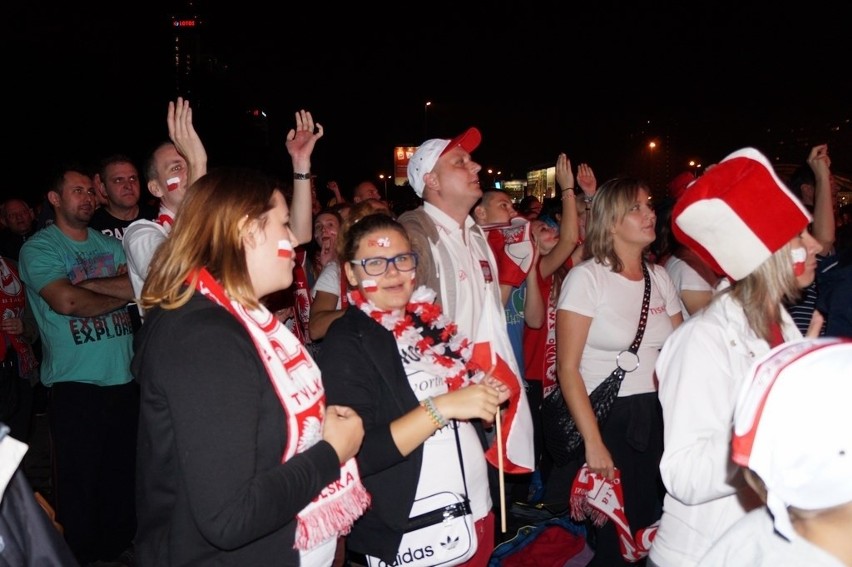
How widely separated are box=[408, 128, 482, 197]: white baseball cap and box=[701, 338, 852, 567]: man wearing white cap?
2754mm

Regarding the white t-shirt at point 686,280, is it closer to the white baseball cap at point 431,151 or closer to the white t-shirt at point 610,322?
the white t-shirt at point 610,322

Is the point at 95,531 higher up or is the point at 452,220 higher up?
A: the point at 452,220

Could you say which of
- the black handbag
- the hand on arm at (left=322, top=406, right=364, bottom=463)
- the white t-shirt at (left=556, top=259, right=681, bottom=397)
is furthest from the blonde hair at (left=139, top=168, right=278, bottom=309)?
the black handbag

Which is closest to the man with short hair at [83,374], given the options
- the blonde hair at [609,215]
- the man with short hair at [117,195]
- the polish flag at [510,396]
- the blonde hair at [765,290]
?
the man with short hair at [117,195]

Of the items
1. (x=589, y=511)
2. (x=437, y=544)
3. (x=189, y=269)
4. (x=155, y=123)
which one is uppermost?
(x=155, y=123)

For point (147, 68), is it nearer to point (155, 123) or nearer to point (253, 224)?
point (155, 123)

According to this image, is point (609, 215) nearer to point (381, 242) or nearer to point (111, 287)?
point (381, 242)

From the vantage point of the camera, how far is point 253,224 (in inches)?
79.3

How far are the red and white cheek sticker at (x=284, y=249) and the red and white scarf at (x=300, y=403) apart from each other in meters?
0.18

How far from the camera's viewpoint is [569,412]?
374cm

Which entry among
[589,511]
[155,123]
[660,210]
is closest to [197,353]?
[589,511]

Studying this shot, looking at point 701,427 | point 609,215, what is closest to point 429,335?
point 701,427

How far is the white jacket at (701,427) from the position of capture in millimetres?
2111

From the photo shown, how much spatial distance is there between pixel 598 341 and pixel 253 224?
230 centimetres
